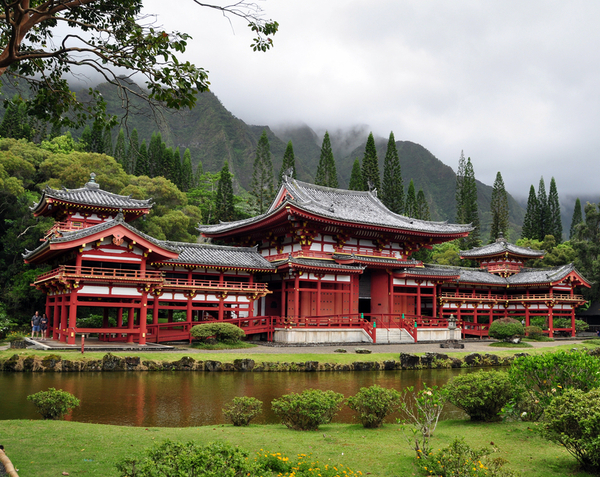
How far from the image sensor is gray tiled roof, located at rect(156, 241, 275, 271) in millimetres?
31016

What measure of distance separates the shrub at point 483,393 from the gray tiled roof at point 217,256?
71.1 feet

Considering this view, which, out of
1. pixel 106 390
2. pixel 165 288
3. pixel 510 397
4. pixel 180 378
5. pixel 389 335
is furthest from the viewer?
pixel 389 335

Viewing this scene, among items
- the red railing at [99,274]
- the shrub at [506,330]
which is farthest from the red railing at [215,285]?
the shrub at [506,330]

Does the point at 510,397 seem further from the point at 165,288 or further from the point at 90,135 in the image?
the point at 90,135

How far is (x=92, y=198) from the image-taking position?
3062 centimetres

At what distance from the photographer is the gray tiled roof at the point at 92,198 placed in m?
28.8

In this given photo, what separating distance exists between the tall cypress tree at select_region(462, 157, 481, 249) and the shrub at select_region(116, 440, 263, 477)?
228 ft

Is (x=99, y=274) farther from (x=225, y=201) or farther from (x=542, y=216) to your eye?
(x=542, y=216)

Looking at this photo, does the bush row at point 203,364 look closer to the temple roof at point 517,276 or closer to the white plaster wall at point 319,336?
the white plaster wall at point 319,336

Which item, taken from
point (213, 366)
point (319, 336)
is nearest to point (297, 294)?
point (319, 336)

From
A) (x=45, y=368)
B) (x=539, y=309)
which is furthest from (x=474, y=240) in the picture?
(x=45, y=368)

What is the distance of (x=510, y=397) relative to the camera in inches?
449

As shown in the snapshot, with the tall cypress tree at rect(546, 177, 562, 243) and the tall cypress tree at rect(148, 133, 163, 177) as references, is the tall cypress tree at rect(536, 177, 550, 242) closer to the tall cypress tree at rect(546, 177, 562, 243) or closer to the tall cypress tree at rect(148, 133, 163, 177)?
the tall cypress tree at rect(546, 177, 562, 243)

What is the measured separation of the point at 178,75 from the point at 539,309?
44.0m
